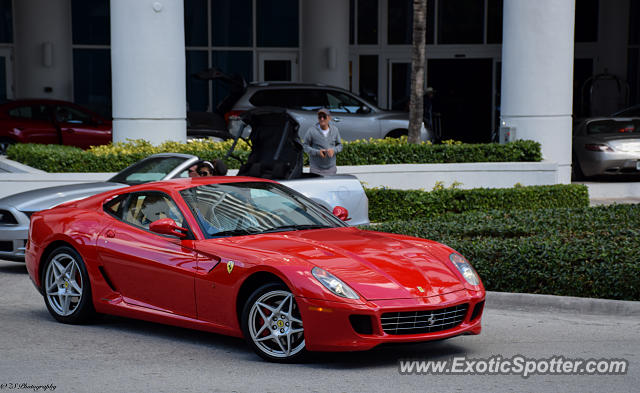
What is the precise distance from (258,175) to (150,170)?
142cm

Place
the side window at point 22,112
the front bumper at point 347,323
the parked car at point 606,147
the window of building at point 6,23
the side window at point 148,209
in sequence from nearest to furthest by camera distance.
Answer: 1. the front bumper at point 347,323
2. the side window at point 148,209
3. the parked car at point 606,147
4. the side window at point 22,112
5. the window of building at point 6,23

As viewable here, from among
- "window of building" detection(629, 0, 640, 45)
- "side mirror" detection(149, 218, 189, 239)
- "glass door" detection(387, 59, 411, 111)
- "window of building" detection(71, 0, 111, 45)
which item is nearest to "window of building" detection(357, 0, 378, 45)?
"glass door" detection(387, 59, 411, 111)

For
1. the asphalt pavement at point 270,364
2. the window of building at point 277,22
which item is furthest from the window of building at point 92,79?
the asphalt pavement at point 270,364

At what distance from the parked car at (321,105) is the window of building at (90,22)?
750 cm

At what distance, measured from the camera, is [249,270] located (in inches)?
256

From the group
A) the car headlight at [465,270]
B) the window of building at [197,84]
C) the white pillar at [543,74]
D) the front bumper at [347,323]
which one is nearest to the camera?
the front bumper at [347,323]

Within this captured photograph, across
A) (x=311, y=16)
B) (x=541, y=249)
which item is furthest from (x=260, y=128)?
(x=311, y=16)

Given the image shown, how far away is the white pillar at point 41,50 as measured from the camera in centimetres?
2608

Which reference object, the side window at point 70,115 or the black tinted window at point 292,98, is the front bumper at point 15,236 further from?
the side window at point 70,115

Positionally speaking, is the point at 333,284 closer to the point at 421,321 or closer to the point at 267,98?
the point at 421,321

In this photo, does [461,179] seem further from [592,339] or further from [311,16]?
[311,16]

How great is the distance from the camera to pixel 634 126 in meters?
19.6

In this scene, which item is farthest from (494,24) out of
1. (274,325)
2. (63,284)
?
(274,325)

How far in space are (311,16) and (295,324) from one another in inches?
860
